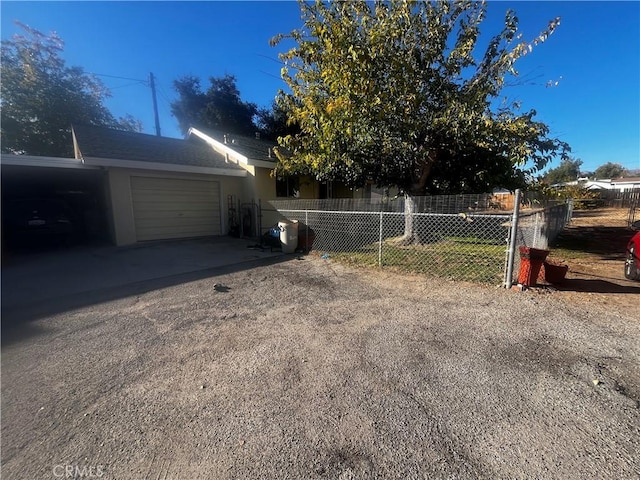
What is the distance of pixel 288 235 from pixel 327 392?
19.4ft

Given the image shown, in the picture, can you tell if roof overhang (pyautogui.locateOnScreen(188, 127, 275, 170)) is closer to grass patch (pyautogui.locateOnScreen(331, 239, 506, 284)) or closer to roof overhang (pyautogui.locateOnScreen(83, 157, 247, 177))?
roof overhang (pyautogui.locateOnScreen(83, 157, 247, 177))

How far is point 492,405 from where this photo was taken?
212 cm

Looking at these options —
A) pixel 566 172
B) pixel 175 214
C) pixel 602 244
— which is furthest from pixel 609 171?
pixel 175 214

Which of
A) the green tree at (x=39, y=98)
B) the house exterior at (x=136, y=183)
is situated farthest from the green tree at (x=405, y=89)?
the green tree at (x=39, y=98)

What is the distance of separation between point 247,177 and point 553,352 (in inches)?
423

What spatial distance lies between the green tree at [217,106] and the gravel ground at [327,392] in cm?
2151

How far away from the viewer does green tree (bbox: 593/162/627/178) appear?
69.2m

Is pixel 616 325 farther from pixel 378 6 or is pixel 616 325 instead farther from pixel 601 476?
pixel 378 6

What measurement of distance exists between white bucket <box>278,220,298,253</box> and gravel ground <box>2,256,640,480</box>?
400cm

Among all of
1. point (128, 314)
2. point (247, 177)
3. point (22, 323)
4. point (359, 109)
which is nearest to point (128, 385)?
point (128, 314)

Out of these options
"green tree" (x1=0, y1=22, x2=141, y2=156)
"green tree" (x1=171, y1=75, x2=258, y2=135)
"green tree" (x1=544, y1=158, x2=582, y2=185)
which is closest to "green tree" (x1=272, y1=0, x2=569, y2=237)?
"green tree" (x1=171, y1=75, x2=258, y2=135)

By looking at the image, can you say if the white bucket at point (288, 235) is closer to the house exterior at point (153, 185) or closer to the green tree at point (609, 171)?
the house exterior at point (153, 185)

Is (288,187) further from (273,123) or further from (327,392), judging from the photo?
(273,123)

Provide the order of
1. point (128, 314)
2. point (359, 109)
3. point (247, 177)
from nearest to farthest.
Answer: point (128, 314) < point (359, 109) < point (247, 177)
